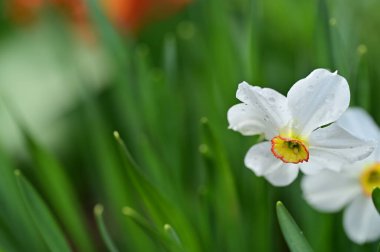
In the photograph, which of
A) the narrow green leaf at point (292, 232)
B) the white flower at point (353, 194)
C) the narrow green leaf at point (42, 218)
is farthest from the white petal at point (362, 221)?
the narrow green leaf at point (42, 218)

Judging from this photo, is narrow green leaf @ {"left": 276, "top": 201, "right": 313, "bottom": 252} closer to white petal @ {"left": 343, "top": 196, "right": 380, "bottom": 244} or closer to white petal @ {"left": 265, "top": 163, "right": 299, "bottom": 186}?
white petal @ {"left": 265, "top": 163, "right": 299, "bottom": 186}

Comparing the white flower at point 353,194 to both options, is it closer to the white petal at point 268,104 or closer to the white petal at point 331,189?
the white petal at point 331,189

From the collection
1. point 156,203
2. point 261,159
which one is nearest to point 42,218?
point 156,203

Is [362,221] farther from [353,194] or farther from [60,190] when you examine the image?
[60,190]

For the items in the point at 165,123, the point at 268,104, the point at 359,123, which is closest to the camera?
Answer: the point at 268,104

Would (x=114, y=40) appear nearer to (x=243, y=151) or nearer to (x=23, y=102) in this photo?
(x=243, y=151)

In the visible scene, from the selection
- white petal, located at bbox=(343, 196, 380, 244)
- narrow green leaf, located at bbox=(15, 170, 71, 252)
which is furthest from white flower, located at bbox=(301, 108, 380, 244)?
narrow green leaf, located at bbox=(15, 170, 71, 252)
